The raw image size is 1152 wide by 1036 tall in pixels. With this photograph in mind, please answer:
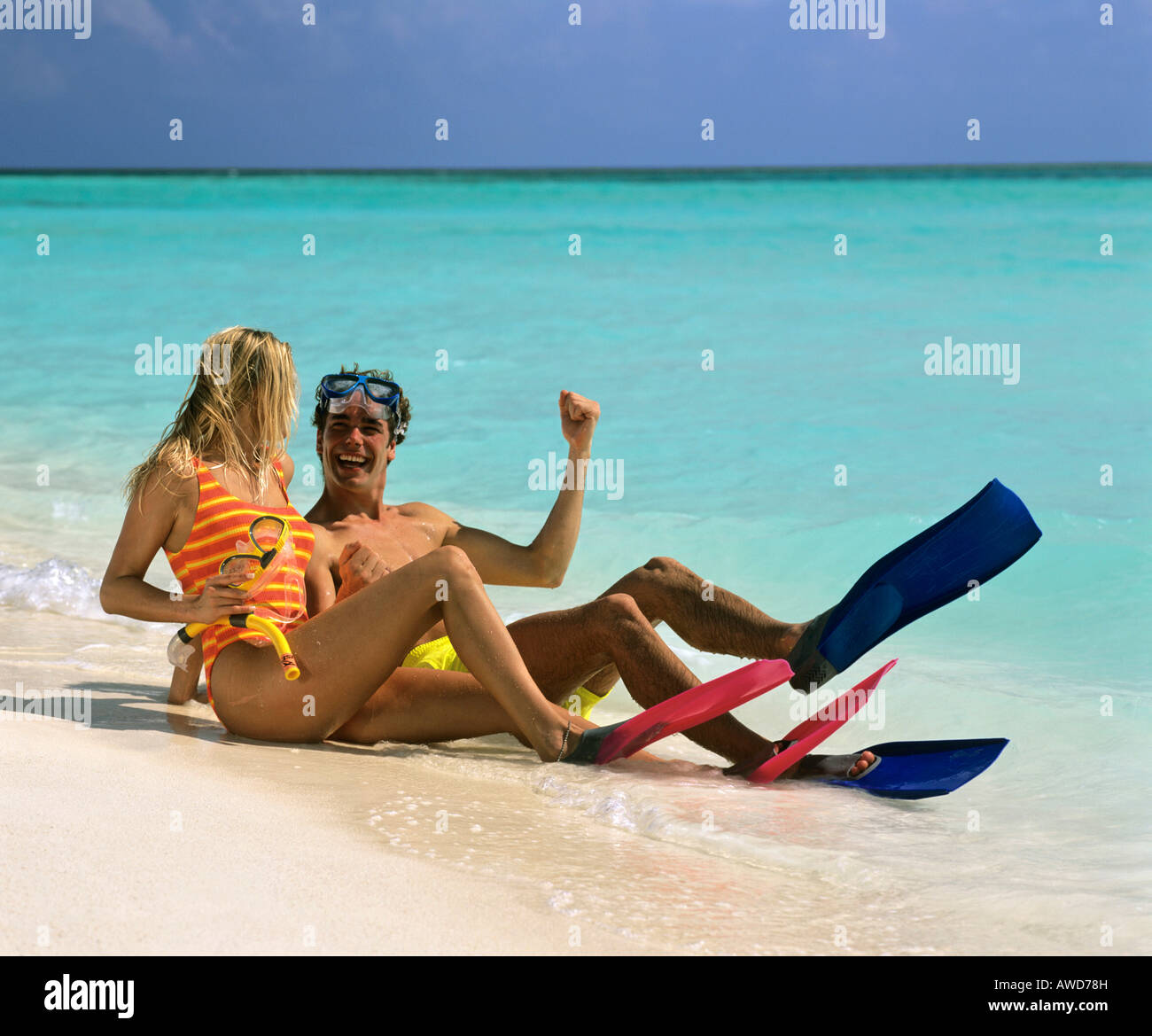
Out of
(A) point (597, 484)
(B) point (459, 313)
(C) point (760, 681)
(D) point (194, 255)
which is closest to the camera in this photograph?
(C) point (760, 681)

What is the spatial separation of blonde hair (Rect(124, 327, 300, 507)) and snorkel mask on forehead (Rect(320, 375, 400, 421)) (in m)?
0.30

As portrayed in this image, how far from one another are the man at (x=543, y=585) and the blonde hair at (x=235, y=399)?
1.05 ft

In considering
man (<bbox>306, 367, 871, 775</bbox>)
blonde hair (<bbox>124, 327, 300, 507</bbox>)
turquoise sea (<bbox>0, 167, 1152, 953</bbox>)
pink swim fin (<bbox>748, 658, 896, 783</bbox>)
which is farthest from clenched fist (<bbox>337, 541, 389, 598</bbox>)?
pink swim fin (<bbox>748, 658, 896, 783</bbox>)

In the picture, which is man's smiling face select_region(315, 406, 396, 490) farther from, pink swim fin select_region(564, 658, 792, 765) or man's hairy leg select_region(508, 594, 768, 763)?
pink swim fin select_region(564, 658, 792, 765)

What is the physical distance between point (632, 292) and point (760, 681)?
12167 mm

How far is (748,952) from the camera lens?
2279 mm

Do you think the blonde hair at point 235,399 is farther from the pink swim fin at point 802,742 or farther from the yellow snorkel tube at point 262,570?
the pink swim fin at point 802,742

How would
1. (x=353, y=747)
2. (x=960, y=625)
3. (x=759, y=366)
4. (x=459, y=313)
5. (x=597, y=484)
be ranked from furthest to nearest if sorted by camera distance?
(x=459, y=313), (x=759, y=366), (x=597, y=484), (x=960, y=625), (x=353, y=747)

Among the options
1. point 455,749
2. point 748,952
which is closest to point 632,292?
point 455,749

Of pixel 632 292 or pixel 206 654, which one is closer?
pixel 206 654

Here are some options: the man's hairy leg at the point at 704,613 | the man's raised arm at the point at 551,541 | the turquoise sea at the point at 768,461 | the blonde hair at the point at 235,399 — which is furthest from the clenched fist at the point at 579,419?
A: the turquoise sea at the point at 768,461

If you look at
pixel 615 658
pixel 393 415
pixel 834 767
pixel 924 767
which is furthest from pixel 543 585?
pixel 924 767

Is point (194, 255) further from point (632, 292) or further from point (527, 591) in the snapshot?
point (527, 591)

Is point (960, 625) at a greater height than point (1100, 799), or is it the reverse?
point (960, 625)
